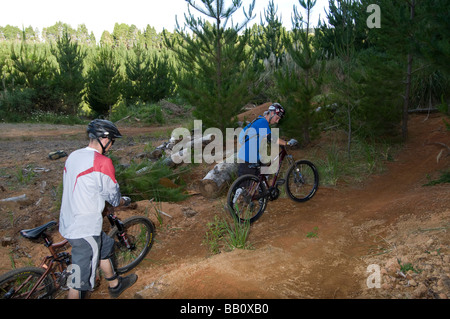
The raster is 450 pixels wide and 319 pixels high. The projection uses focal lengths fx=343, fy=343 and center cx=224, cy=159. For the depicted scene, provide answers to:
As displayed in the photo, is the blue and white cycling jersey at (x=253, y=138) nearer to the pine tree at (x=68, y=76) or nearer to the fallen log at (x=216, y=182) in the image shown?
the fallen log at (x=216, y=182)

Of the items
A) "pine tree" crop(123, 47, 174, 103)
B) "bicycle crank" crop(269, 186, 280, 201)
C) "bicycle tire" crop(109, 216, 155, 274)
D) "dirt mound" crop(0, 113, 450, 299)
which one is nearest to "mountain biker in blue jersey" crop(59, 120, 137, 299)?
"dirt mound" crop(0, 113, 450, 299)

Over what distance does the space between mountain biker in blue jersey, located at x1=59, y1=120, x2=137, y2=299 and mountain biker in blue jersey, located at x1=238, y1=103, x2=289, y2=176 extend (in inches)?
101

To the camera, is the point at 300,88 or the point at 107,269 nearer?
the point at 107,269

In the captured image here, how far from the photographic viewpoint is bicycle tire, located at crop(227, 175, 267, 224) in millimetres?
5043

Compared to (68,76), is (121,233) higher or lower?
lower

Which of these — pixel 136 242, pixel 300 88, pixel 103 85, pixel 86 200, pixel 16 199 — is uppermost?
pixel 103 85

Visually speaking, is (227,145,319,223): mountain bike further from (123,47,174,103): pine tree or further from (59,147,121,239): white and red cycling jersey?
(123,47,174,103): pine tree

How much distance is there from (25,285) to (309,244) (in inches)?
126

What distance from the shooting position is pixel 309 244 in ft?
14.6

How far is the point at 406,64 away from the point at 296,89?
10.3ft

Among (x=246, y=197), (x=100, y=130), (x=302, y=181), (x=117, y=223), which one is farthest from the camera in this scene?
(x=302, y=181)

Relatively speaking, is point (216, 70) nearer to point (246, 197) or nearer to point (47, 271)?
point (246, 197)

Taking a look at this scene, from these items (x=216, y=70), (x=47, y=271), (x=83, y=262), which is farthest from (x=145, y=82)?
(x=83, y=262)
